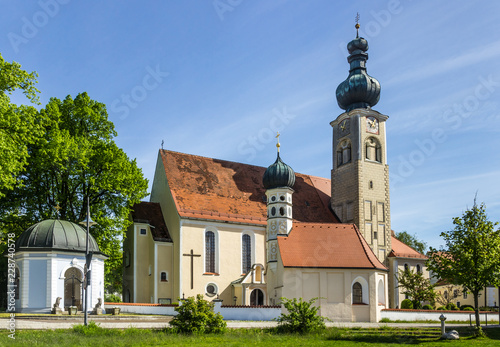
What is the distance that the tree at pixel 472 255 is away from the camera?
23.0 metres

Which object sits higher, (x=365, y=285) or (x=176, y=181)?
(x=176, y=181)

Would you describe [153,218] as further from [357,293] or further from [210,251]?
[357,293]

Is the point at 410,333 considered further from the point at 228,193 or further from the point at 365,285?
the point at 228,193

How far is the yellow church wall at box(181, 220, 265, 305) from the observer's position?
3606cm

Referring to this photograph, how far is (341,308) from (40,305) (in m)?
15.7

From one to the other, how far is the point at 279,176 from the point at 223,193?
7663mm

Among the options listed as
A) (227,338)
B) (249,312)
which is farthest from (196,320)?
(249,312)

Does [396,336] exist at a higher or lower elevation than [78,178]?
lower

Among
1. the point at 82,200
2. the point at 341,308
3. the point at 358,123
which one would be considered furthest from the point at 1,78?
the point at 358,123

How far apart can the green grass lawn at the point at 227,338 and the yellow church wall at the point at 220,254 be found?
597 inches

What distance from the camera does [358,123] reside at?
4394 centimetres

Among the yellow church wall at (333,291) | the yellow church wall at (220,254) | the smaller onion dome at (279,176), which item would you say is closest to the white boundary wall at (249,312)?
the yellow church wall at (333,291)

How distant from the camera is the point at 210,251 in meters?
37.5

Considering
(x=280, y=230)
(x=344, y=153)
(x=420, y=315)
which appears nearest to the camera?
(x=420, y=315)
